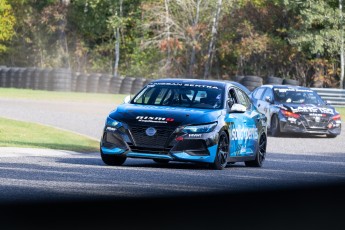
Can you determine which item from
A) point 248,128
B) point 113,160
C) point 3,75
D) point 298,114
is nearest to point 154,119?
point 113,160

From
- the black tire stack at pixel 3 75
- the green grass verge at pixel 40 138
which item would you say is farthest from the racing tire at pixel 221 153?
the black tire stack at pixel 3 75

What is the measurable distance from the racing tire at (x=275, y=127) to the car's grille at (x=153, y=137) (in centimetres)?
1474

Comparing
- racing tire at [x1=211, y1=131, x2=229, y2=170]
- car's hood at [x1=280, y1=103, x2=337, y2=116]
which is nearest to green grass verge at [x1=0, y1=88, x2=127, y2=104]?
car's hood at [x1=280, y1=103, x2=337, y2=116]

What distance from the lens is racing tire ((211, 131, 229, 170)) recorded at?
18328mm

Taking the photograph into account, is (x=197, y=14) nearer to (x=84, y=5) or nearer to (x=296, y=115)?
(x=84, y=5)

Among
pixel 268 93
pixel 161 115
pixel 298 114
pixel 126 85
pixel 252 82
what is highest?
pixel 161 115

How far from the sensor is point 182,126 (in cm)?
1780

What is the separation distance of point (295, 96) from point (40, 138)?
33.1 ft

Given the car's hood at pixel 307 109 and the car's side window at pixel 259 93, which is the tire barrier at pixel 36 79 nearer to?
the car's side window at pixel 259 93

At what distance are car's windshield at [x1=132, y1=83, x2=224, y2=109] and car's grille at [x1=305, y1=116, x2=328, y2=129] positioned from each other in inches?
503

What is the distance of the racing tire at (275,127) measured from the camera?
106ft

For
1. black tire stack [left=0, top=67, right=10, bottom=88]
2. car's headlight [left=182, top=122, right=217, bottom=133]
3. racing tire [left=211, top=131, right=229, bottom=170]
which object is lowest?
black tire stack [left=0, top=67, right=10, bottom=88]

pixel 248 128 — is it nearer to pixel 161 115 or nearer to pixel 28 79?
pixel 161 115

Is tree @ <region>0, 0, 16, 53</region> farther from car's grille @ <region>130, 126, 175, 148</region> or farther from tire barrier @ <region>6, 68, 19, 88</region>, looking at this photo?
car's grille @ <region>130, 126, 175, 148</region>
